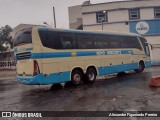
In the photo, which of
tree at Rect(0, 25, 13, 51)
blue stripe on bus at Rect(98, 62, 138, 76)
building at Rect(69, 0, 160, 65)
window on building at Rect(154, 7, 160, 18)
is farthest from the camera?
tree at Rect(0, 25, 13, 51)

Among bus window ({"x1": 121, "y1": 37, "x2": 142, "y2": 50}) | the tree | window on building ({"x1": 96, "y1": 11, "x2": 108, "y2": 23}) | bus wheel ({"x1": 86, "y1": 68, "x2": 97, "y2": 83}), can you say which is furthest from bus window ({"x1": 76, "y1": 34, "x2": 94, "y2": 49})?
the tree

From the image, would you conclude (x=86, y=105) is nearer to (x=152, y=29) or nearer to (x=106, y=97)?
(x=106, y=97)

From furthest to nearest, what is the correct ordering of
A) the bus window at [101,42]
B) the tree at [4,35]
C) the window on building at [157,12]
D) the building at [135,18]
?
the tree at [4,35] → the window on building at [157,12] → the building at [135,18] → the bus window at [101,42]

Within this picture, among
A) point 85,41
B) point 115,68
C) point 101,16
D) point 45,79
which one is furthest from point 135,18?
point 45,79

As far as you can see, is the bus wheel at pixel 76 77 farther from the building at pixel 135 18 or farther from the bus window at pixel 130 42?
the building at pixel 135 18

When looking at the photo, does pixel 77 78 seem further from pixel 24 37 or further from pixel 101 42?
pixel 24 37

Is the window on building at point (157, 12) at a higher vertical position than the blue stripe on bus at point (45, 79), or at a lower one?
higher

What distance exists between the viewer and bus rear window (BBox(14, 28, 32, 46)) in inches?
520

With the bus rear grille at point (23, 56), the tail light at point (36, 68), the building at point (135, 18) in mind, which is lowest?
the tail light at point (36, 68)

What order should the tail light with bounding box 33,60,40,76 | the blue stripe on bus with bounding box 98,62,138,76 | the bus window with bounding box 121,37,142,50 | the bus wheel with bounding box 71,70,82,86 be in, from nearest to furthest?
the tail light with bounding box 33,60,40,76, the bus wheel with bounding box 71,70,82,86, the blue stripe on bus with bounding box 98,62,138,76, the bus window with bounding box 121,37,142,50

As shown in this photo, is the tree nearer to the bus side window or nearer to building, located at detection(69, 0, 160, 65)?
building, located at detection(69, 0, 160, 65)

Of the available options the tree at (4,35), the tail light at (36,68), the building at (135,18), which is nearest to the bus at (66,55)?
the tail light at (36,68)

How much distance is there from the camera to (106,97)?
10.8m

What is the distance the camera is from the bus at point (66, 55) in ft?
43.2
